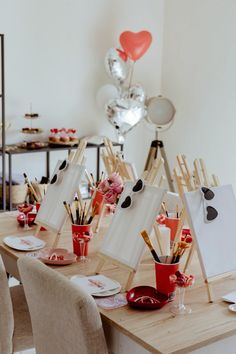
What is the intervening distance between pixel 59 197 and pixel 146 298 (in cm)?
88

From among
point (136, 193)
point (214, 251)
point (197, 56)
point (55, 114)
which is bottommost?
point (214, 251)

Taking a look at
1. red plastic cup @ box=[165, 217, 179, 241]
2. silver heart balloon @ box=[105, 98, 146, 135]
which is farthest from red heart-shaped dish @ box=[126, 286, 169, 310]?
silver heart balloon @ box=[105, 98, 146, 135]

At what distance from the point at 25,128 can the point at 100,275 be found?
2767 millimetres

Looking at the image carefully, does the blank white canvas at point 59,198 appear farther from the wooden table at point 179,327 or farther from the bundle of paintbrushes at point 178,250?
the bundle of paintbrushes at point 178,250

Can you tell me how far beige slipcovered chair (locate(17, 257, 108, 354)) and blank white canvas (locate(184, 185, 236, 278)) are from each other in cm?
50

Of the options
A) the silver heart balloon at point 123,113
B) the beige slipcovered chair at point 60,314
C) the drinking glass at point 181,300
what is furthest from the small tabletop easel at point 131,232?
the silver heart balloon at point 123,113

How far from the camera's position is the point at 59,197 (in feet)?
9.18

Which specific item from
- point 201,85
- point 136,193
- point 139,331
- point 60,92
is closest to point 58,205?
point 136,193

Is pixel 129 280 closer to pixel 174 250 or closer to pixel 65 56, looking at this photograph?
pixel 174 250

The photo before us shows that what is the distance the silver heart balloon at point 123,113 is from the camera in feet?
16.4

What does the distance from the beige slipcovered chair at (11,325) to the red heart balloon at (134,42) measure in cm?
304

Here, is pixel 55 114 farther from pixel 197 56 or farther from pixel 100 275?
pixel 100 275

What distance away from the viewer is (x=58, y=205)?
2.78 m

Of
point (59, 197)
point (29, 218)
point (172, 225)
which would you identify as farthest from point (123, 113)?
point (172, 225)
